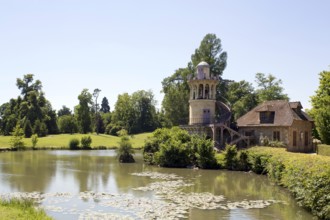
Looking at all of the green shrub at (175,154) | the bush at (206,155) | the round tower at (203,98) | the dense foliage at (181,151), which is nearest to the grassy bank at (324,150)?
the bush at (206,155)

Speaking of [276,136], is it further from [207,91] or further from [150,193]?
[150,193]

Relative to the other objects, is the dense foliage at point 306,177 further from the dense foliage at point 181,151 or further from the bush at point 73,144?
the bush at point 73,144

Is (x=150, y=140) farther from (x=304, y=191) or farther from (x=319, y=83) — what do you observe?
(x=304, y=191)

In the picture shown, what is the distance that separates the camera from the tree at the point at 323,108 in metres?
40.2

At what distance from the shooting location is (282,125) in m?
44.2

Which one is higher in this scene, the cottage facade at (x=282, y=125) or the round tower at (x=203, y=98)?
the round tower at (x=203, y=98)

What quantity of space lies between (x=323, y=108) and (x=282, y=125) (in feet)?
16.4

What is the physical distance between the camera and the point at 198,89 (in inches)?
2063

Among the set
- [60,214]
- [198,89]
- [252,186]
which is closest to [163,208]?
[60,214]

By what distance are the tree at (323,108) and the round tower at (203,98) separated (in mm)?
12944

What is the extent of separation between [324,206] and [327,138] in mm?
25399

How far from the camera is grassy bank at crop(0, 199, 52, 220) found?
15000mm

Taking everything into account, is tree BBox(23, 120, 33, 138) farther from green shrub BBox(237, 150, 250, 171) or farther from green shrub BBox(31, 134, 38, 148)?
green shrub BBox(237, 150, 250, 171)

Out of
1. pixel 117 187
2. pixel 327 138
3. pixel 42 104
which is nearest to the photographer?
pixel 117 187
